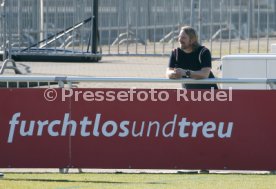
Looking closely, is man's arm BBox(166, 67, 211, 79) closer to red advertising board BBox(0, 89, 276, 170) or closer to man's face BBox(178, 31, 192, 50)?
red advertising board BBox(0, 89, 276, 170)

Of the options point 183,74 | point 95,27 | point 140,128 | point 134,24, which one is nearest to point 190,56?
point 183,74

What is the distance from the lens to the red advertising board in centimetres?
1231

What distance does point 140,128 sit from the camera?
488 inches

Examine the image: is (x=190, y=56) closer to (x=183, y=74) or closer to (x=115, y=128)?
(x=183, y=74)

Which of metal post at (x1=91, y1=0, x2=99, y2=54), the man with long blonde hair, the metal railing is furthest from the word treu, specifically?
metal post at (x1=91, y1=0, x2=99, y2=54)

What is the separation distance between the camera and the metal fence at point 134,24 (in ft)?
65.8

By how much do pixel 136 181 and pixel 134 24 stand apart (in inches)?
362

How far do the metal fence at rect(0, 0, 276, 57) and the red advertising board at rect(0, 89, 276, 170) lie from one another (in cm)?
762

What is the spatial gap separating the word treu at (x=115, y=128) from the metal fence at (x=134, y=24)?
7594 mm

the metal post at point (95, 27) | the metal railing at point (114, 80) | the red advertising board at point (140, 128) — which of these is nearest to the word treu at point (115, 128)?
the red advertising board at point (140, 128)

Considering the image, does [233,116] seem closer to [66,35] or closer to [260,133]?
[260,133]

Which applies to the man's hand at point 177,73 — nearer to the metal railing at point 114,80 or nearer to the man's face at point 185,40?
the metal railing at point 114,80

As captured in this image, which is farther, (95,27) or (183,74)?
(95,27)

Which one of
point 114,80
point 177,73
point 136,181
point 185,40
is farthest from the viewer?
point 185,40
